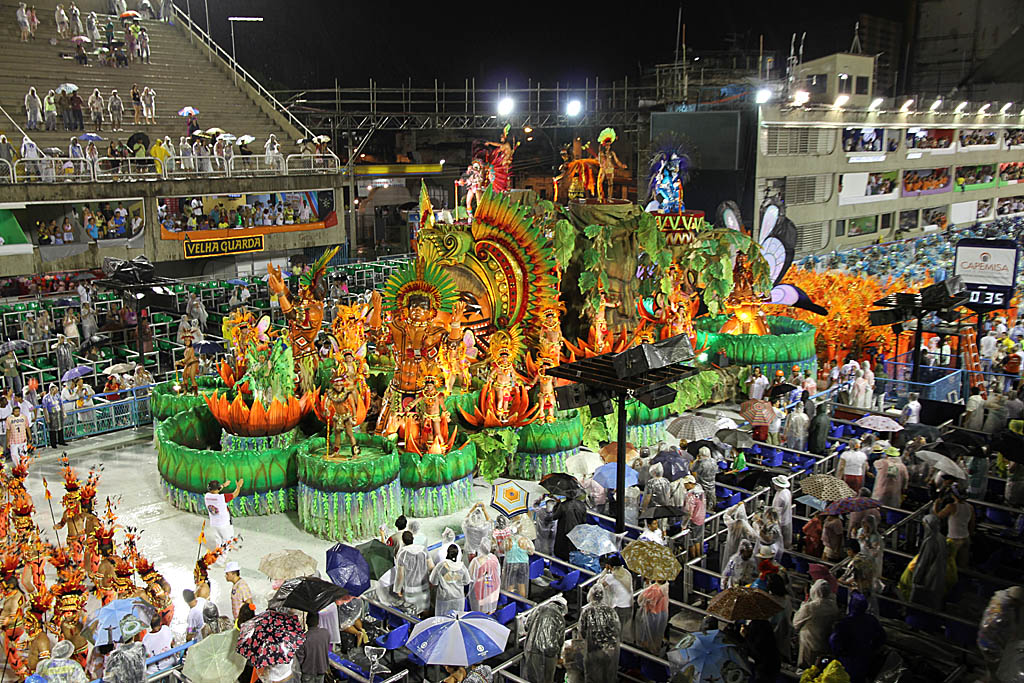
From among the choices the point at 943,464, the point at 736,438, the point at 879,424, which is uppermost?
the point at 943,464

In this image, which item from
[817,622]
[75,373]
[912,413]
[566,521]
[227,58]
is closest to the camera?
[817,622]

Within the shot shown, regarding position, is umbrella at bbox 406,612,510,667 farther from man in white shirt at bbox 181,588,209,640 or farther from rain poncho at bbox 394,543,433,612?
man in white shirt at bbox 181,588,209,640

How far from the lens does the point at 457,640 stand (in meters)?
7.89

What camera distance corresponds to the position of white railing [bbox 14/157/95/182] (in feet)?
74.5

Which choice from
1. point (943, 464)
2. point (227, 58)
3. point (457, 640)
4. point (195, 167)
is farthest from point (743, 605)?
point (227, 58)

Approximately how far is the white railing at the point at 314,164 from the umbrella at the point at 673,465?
1942 centimetres

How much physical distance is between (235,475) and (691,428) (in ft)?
22.0

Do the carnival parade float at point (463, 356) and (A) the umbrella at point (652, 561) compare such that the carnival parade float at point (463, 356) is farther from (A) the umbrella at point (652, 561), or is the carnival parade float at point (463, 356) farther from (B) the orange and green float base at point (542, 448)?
(A) the umbrella at point (652, 561)

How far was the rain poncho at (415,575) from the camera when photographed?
32.4 feet

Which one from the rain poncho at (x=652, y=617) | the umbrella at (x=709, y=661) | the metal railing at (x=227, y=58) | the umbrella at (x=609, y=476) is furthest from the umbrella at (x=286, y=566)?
the metal railing at (x=227, y=58)

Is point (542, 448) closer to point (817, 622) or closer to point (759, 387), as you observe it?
point (759, 387)

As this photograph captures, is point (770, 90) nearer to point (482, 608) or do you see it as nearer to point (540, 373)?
point (540, 373)

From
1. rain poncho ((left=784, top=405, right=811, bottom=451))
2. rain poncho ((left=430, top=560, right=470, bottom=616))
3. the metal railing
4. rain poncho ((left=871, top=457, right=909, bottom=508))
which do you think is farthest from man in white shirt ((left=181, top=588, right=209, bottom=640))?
the metal railing

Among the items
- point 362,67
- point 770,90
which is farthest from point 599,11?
point 770,90
